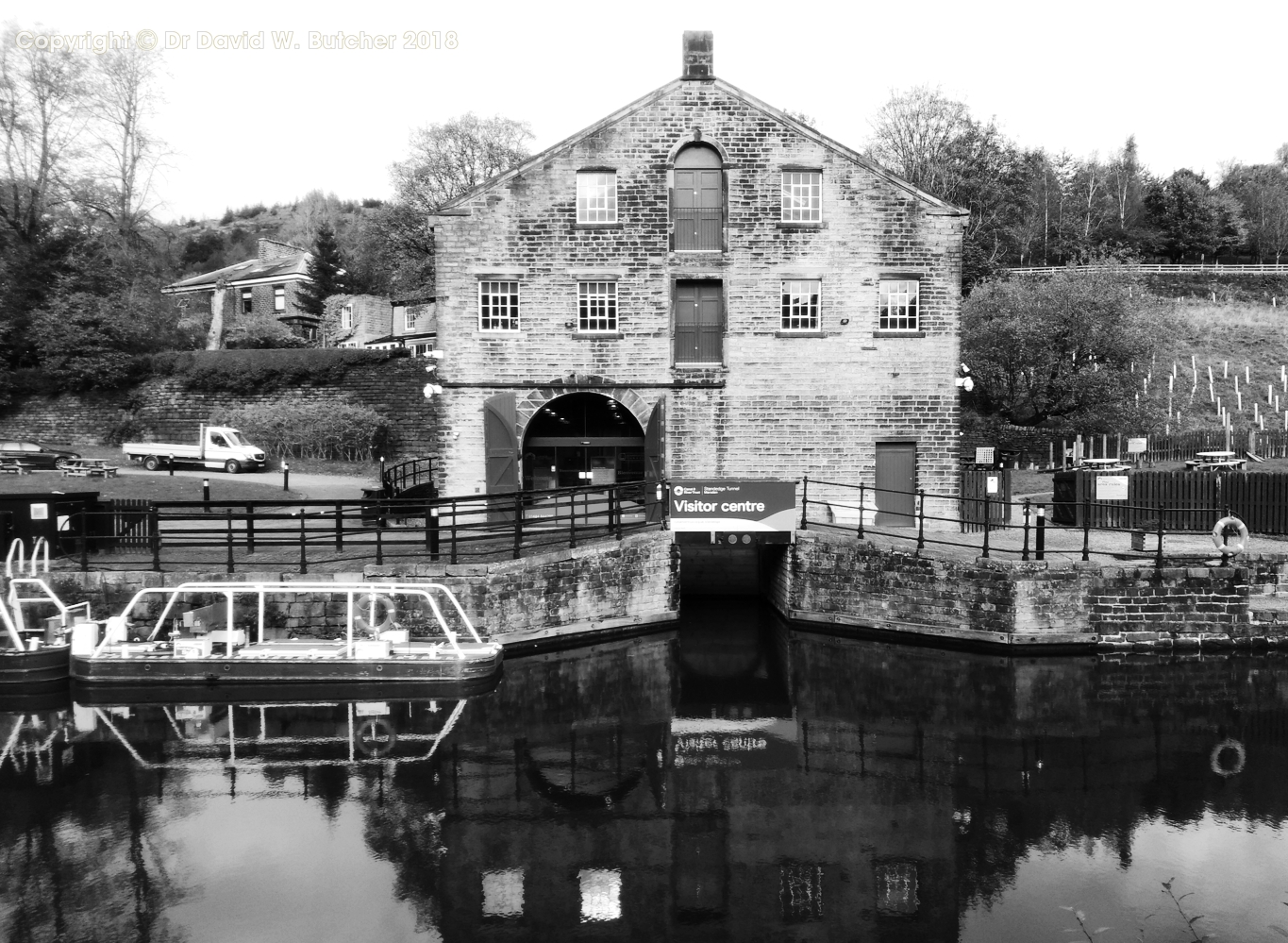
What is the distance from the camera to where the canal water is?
7746 mm

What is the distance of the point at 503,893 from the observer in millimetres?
8062

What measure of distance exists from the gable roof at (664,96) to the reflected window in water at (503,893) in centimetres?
1542

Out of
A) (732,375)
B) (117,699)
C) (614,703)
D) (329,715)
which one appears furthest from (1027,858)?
(732,375)

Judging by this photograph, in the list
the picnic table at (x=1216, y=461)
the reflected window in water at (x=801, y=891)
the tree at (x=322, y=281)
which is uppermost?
the tree at (x=322, y=281)

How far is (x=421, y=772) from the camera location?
35.0 ft

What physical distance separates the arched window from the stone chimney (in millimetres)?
1588

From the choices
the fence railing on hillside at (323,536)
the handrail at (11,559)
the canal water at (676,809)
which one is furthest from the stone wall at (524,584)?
the canal water at (676,809)

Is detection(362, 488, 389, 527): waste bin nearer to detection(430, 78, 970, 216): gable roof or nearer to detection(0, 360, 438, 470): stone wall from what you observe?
detection(430, 78, 970, 216): gable roof

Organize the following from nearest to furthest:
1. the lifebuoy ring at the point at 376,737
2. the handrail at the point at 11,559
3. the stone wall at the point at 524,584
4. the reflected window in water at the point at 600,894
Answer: the reflected window in water at the point at 600,894 < the lifebuoy ring at the point at 376,737 < the handrail at the point at 11,559 < the stone wall at the point at 524,584

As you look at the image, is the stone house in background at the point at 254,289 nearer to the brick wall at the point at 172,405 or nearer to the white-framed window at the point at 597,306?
the brick wall at the point at 172,405

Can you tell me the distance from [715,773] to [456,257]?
13613mm

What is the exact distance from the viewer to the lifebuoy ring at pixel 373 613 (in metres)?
13.6

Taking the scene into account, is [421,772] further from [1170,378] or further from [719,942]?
[1170,378]

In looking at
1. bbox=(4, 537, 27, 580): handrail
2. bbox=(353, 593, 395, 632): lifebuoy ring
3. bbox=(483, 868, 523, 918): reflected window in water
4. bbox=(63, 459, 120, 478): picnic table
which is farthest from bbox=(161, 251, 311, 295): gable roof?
bbox=(483, 868, 523, 918): reflected window in water
